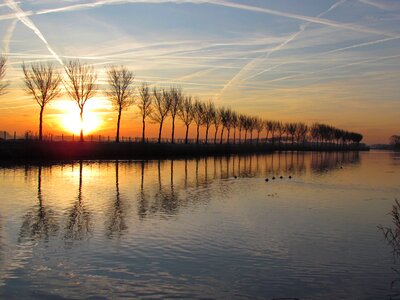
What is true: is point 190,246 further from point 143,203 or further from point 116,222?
point 143,203

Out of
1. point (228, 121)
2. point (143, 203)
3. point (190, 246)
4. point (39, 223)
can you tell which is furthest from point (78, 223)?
point (228, 121)

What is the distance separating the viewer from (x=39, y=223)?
667 inches

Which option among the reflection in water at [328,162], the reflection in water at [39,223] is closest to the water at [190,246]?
the reflection in water at [39,223]

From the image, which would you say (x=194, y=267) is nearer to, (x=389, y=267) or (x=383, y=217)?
(x=389, y=267)

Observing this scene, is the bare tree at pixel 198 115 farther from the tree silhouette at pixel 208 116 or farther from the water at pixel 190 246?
the water at pixel 190 246

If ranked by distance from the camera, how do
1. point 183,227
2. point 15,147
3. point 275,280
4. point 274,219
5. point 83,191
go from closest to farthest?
point 275,280, point 183,227, point 274,219, point 83,191, point 15,147

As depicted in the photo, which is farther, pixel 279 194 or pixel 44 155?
pixel 44 155

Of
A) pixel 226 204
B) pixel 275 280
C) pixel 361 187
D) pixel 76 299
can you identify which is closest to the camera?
pixel 76 299

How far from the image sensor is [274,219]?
1936 cm

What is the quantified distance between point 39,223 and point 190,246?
21.5 feet

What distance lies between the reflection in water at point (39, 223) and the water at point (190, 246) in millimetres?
39

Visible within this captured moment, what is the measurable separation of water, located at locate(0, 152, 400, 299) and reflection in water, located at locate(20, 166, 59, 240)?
0.13 ft

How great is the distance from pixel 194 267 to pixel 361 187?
25589 mm

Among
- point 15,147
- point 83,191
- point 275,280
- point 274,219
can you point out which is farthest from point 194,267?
point 15,147
